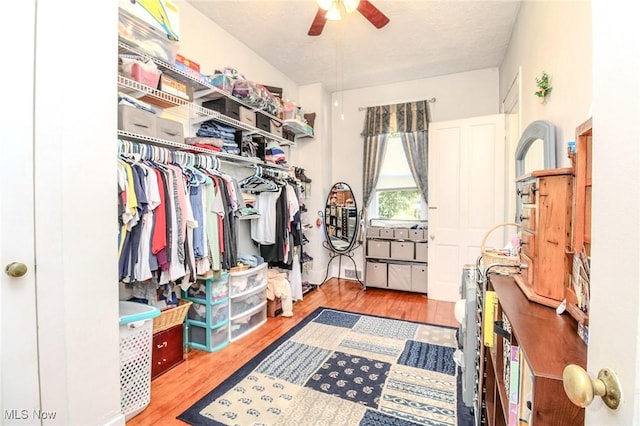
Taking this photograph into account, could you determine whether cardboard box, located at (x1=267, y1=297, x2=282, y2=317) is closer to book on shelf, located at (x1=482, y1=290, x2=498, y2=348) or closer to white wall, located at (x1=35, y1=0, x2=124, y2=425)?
white wall, located at (x1=35, y1=0, x2=124, y2=425)

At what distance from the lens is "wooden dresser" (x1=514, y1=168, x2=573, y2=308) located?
37.0 inches

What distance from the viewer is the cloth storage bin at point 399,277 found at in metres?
3.79

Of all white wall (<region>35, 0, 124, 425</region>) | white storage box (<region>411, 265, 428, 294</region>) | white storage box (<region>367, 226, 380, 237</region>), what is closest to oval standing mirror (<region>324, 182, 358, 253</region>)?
white storage box (<region>367, 226, 380, 237</region>)

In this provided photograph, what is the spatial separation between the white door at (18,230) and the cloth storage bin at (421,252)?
352cm

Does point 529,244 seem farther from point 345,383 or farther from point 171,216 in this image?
point 171,216

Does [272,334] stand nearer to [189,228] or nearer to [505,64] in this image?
[189,228]

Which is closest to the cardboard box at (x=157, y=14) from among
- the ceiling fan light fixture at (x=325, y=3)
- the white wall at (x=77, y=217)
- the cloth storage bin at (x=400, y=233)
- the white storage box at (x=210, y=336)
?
the white wall at (x=77, y=217)

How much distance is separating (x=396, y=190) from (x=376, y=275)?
1.28m

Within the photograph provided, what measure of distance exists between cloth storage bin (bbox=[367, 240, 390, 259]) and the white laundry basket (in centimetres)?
281

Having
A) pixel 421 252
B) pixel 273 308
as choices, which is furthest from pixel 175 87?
pixel 421 252

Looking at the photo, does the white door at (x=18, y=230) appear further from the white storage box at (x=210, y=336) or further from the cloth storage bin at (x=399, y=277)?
the cloth storage bin at (x=399, y=277)

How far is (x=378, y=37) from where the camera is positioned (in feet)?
9.90

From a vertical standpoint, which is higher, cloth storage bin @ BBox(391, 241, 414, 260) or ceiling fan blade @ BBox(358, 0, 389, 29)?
ceiling fan blade @ BBox(358, 0, 389, 29)

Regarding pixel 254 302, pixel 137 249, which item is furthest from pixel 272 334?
pixel 137 249
